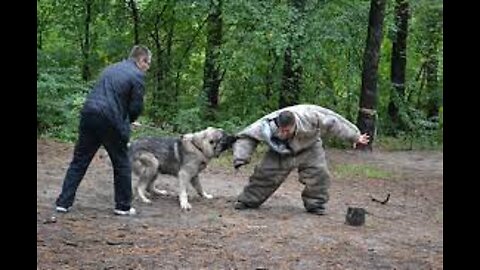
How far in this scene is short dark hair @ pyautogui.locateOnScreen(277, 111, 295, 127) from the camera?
7.99m

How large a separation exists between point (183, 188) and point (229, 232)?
1.55 meters

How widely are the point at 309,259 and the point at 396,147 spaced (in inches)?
513

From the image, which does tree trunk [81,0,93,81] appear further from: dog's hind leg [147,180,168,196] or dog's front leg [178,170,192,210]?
dog's front leg [178,170,192,210]

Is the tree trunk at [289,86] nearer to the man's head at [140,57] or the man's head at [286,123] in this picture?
the man's head at [286,123]

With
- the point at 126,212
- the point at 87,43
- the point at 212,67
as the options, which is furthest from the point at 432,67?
the point at 126,212

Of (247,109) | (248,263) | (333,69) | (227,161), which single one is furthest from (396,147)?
(248,263)

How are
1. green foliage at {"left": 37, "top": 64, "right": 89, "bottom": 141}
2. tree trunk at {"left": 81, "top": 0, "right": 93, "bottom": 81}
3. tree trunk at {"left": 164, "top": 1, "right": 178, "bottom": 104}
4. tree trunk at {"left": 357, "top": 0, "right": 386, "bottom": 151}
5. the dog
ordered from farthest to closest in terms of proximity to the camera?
tree trunk at {"left": 164, "top": 1, "right": 178, "bottom": 104}
tree trunk at {"left": 81, "top": 0, "right": 93, "bottom": 81}
tree trunk at {"left": 357, "top": 0, "right": 386, "bottom": 151}
green foliage at {"left": 37, "top": 64, "right": 89, "bottom": 141}
the dog

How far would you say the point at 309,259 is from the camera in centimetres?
630

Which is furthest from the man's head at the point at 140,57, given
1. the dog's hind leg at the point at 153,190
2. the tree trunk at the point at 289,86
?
the tree trunk at the point at 289,86

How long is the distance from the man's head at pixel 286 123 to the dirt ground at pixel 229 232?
1.03 meters

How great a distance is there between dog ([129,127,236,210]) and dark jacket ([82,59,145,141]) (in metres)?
1.20

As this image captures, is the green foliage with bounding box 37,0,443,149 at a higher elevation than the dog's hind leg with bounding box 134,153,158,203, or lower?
higher

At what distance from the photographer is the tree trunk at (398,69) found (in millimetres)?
20469

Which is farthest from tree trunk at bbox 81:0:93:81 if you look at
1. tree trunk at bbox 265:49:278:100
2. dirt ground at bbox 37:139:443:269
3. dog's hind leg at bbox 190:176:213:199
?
dog's hind leg at bbox 190:176:213:199
